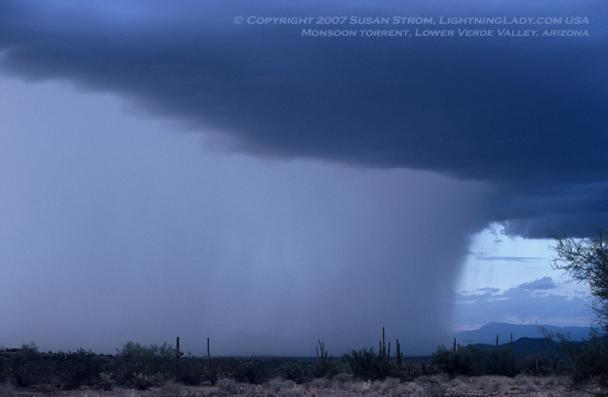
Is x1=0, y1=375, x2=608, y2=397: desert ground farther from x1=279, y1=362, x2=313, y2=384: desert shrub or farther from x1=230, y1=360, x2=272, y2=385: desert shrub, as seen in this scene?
x1=279, y1=362, x2=313, y2=384: desert shrub

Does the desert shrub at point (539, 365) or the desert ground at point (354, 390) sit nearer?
the desert ground at point (354, 390)

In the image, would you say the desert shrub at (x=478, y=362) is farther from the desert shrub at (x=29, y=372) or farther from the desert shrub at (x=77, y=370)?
the desert shrub at (x=29, y=372)

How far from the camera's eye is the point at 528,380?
157 ft

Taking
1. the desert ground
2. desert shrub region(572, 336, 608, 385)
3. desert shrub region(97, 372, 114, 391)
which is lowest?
the desert ground

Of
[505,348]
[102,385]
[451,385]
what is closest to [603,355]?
[451,385]

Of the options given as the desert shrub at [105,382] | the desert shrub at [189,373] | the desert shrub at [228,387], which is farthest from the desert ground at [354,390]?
the desert shrub at [189,373]

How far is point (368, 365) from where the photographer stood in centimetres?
5097

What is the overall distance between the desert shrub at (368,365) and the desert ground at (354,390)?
254 cm

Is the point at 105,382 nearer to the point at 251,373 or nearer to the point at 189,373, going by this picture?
the point at 189,373

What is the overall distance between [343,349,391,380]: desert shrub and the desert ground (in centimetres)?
254

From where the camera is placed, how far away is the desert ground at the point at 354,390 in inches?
1419

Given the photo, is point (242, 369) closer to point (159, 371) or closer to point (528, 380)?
point (159, 371)

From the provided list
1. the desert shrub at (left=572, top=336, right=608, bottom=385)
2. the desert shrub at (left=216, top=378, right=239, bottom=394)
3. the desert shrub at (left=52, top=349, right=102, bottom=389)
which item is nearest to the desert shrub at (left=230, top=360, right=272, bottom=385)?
the desert shrub at (left=216, top=378, right=239, bottom=394)

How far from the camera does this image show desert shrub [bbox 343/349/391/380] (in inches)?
1986
